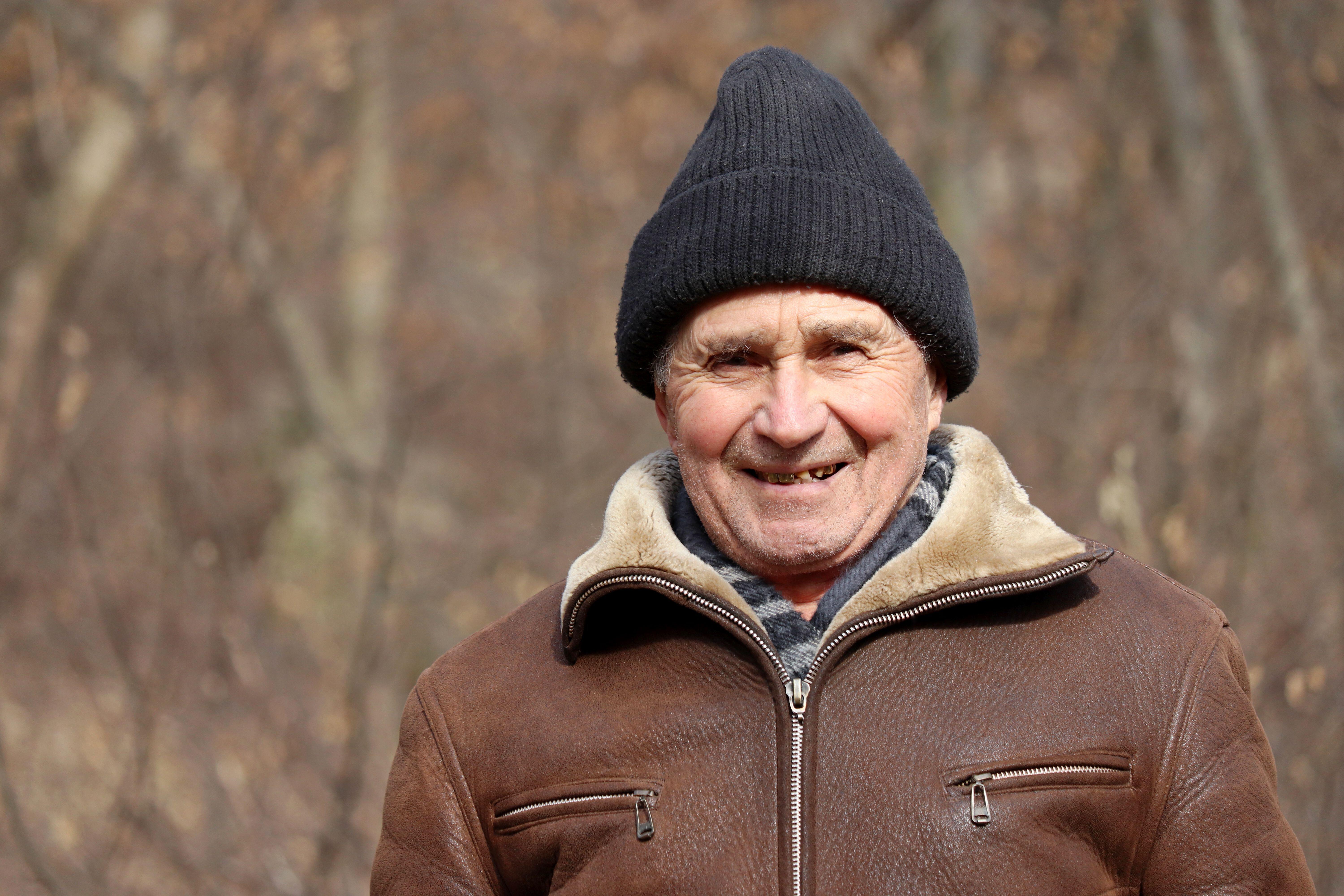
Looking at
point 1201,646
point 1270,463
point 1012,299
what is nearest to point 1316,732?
point 1270,463

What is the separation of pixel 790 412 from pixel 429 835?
98cm

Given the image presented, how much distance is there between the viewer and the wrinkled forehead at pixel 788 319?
230cm

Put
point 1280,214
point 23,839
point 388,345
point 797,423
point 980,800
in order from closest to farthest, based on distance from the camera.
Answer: point 980,800 < point 797,423 < point 23,839 < point 1280,214 < point 388,345

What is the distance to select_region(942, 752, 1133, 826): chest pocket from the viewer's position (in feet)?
6.70

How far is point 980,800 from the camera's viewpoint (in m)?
2.03

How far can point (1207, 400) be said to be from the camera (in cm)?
553

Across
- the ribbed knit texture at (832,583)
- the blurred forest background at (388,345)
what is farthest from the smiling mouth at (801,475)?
the blurred forest background at (388,345)

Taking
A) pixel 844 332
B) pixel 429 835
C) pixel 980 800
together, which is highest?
pixel 844 332

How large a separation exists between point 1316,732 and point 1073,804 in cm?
289

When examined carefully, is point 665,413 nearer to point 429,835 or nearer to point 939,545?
point 939,545

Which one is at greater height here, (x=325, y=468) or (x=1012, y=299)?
(x=1012, y=299)

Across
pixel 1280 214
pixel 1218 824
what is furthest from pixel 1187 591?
pixel 1280 214

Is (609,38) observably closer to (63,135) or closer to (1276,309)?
(63,135)

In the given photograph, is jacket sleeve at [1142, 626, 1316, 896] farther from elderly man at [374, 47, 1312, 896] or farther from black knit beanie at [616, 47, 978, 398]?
black knit beanie at [616, 47, 978, 398]
